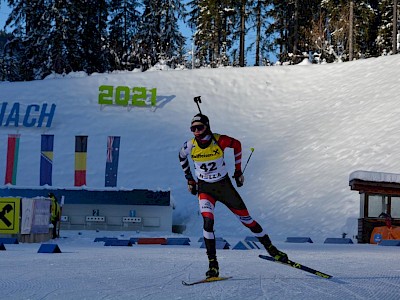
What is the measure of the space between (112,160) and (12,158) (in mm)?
4547

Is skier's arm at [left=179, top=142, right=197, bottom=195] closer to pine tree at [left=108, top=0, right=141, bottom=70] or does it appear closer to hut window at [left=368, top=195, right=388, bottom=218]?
hut window at [left=368, top=195, right=388, bottom=218]

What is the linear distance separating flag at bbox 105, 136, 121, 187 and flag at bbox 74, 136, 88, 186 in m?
0.98

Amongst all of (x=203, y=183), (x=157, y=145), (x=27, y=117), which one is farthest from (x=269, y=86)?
(x=203, y=183)

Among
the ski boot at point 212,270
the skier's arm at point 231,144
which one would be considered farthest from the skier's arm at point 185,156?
the ski boot at point 212,270

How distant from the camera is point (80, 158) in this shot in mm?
28688

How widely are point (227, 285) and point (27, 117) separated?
114ft

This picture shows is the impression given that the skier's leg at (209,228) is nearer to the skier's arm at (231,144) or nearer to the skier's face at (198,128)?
the skier's arm at (231,144)

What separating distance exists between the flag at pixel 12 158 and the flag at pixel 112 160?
13.5ft

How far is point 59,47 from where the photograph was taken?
5219 cm

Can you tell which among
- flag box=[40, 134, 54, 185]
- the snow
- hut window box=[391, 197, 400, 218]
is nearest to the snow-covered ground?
the snow

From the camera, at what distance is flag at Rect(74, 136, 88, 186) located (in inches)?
1122

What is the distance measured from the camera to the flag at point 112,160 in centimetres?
2886

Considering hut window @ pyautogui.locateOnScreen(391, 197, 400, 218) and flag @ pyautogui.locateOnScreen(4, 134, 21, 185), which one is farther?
flag @ pyautogui.locateOnScreen(4, 134, 21, 185)

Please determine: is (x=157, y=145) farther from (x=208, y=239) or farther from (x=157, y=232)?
(x=208, y=239)
